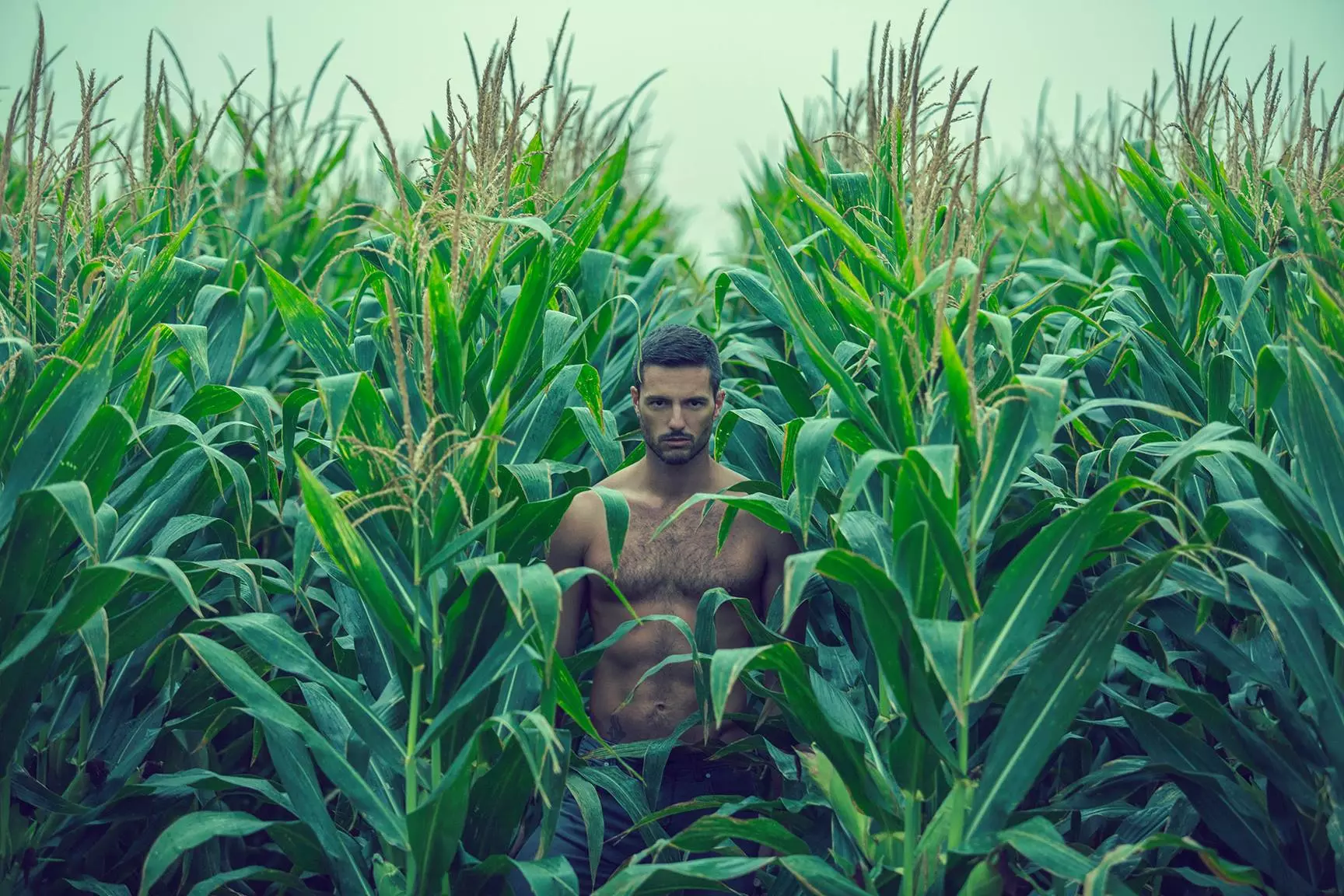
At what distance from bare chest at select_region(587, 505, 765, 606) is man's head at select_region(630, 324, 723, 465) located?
6.7 inches

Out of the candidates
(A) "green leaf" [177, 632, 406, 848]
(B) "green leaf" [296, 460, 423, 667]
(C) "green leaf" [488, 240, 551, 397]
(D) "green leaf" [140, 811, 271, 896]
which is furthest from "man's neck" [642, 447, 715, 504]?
(D) "green leaf" [140, 811, 271, 896]

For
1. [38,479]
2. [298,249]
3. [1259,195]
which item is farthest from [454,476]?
[298,249]

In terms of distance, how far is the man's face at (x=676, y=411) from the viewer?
262 cm

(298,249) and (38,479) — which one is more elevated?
(298,249)

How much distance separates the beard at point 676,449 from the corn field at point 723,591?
0.10 metres

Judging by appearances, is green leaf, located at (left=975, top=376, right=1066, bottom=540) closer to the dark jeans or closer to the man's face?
the man's face

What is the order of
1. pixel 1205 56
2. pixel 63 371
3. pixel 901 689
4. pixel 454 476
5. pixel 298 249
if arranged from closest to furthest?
pixel 901 689, pixel 454 476, pixel 63 371, pixel 1205 56, pixel 298 249

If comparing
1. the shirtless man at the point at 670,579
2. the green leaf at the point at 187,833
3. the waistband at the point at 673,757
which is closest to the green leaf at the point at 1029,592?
the shirtless man at the point at 670,579

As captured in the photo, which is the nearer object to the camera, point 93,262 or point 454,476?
point 454,476

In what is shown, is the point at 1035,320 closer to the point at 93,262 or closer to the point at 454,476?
the point at 454,476

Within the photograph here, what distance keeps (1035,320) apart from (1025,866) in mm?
1190

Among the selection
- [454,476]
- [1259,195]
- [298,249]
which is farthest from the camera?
[298,249]

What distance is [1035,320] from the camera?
8.41 ft

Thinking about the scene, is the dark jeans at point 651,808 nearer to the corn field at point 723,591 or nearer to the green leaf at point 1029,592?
the corn field at point 723,591
